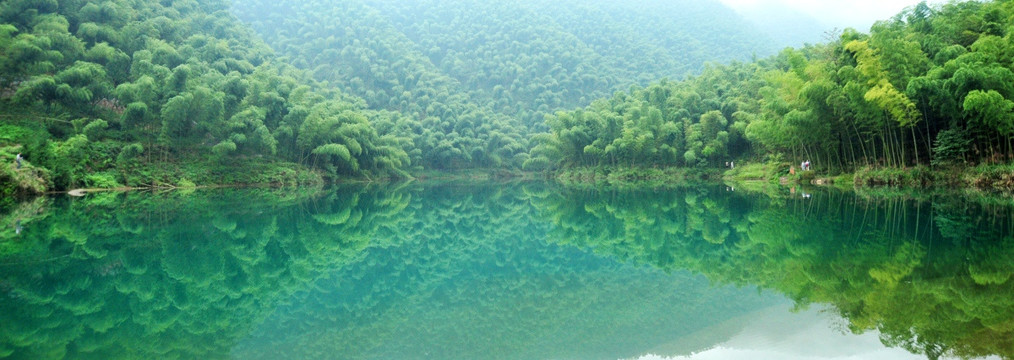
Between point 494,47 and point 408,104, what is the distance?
23802 millimetres

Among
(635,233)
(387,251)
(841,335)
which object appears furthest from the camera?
(635,233)

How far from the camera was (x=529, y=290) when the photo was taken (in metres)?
5.73

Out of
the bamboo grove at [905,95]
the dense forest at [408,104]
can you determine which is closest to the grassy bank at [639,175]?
the dense forest at [408,104]

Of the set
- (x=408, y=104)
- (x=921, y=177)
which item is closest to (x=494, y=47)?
(x=408, y=104)

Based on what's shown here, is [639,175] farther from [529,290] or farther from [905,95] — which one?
[529,290]

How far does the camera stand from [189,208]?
14.5 metres

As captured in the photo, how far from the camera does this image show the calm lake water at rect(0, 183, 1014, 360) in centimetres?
366

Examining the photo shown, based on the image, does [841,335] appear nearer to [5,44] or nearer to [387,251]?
[387,251]

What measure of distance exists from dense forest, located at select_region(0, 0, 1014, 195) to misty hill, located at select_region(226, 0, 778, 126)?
0.44 metres

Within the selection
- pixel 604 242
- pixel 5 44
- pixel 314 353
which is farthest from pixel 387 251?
pixel 5 44

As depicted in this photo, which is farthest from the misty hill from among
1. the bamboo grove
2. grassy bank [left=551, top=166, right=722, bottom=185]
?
the bamboo grove

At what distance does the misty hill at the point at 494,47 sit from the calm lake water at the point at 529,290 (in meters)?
51.3

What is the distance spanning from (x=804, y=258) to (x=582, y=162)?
125 ft

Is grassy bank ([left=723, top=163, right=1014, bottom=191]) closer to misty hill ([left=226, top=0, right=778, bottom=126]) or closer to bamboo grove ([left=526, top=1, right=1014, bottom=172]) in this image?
bamboo grove ([left=526, top=1, right=1014, bottom=172])
